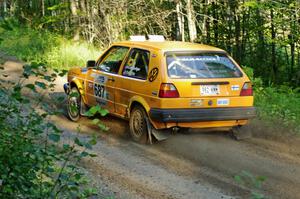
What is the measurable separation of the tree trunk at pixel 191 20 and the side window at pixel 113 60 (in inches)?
307

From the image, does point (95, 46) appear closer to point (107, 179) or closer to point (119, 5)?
point (119, 5)

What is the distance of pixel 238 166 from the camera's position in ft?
26.4

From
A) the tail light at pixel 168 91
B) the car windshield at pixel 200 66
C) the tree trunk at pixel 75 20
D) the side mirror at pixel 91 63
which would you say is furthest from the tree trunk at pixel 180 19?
the tail light at pixel 168 91

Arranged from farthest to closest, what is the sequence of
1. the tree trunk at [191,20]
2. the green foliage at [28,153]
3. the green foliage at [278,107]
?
the tree trunk at [191,20], the green foliage at [278,107], the green foliage at [28,153]

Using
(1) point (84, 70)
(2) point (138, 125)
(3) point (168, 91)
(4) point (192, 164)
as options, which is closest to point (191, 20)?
(1) point (84, 70)

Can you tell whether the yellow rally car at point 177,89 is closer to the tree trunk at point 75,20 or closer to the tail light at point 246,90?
the tail light at point 246,90

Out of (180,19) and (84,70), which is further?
(180,19)

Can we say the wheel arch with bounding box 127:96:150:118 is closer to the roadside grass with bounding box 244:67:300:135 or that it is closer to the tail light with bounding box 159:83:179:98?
the tail light with bounding box 159:83:179:98

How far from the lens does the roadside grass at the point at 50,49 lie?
19344 millimetres

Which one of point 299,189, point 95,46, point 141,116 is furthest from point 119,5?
point 299,189

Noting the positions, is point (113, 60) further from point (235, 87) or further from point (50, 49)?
point (50, 49)

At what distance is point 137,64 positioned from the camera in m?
9.77

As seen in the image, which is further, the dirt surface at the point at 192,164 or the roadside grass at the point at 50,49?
Result: the roadside grass at the point at 50,49

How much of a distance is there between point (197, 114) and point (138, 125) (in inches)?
44.0
